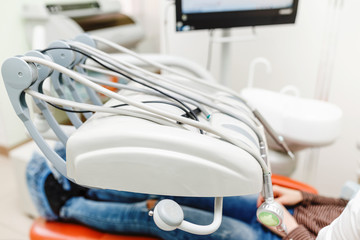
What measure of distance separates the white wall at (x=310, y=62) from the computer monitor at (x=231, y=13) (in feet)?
0.88

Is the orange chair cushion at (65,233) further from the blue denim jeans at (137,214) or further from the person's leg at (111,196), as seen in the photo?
the person's leg at (111,196)

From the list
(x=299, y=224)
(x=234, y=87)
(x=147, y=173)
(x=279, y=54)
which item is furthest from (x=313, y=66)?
(x=147, y=173)

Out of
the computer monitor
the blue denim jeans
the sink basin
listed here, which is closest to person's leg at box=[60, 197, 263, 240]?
A: the blue denim jeans

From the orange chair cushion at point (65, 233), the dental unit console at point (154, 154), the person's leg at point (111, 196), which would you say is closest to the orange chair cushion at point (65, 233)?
the orange chair cushion at point (65, 233)

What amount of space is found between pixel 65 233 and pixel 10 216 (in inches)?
38.3

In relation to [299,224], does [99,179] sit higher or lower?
higher

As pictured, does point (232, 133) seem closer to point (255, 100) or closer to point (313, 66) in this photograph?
point (255, 100)

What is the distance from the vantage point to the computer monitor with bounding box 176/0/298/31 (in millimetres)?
1238

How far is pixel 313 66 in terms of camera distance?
1539mm

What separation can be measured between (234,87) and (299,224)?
1.01 m

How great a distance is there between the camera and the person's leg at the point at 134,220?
0.89m

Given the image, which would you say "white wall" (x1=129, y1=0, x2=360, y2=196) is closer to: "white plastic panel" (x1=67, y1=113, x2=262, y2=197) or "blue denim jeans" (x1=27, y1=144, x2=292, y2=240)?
"blue denim jeans" (x1=27, y1=144, x2=292, y2=240)

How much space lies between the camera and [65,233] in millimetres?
918

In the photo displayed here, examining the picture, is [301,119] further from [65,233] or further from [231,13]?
[65,233]
